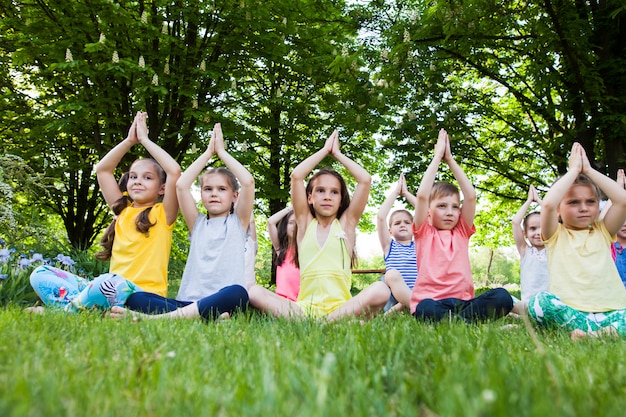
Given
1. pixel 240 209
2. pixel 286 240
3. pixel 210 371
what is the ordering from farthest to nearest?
pixel 286 240 < pixel 240 209 < pixel 210 371

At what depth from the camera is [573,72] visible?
7801 mm

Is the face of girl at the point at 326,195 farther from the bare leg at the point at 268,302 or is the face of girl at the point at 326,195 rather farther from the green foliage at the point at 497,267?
the green foliage at the point at 497,267

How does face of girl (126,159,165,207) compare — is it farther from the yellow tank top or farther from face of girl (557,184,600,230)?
face of girl (557,184,600,230)

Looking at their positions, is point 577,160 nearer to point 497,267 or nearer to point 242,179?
point 242,179

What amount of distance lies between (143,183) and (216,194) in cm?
71

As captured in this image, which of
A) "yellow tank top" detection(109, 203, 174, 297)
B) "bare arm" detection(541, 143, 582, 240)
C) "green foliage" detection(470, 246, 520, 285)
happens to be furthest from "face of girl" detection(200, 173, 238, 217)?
"green foliage" detection(470, 246, 520, 285)

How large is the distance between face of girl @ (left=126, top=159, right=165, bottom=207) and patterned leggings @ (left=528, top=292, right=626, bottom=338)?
356 cm

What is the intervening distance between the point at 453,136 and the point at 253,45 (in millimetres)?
4707

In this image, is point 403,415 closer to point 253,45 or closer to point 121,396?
point 121,396

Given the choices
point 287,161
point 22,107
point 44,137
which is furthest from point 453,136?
point 22,107

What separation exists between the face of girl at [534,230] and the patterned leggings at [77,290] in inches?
188

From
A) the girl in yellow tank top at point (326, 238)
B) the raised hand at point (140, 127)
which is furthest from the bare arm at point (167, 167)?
the girl in yellow tank top at point (326, 238)

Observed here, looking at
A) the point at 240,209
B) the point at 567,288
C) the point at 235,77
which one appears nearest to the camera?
the point at 567,288

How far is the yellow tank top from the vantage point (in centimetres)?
479
